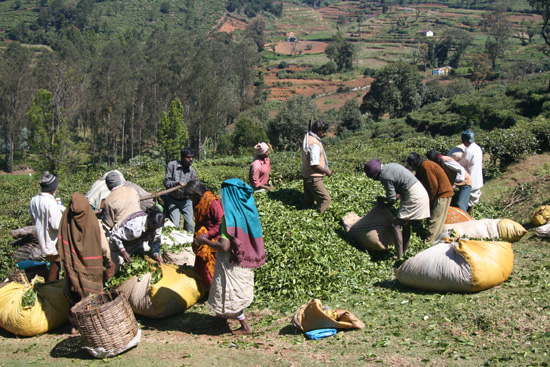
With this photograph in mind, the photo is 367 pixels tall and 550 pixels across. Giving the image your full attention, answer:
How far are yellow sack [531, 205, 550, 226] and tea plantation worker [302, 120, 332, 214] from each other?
10.9 feet

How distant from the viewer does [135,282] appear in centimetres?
553

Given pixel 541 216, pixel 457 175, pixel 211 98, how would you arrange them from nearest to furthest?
1. pixel 541 216
2. pixel 457 175
3. pixel 211 98

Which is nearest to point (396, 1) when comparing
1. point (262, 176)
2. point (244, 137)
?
point (244, 137)

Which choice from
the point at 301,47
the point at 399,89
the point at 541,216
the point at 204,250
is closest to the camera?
the point at 204,250

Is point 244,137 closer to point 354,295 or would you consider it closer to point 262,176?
point 262,176

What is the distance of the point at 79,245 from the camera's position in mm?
4980

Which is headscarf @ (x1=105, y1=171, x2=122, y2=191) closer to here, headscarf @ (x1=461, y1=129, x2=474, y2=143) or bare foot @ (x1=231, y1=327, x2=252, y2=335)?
bare foot @ (x1=231, y1=327, x2=252, y2=335)

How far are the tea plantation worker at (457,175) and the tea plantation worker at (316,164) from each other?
1822 millimetres

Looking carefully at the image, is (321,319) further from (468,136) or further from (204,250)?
(468,136)

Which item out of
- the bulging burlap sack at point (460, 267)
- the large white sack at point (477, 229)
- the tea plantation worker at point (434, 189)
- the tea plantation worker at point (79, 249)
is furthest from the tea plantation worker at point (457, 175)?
the tea plantation worker at point (79, 249)

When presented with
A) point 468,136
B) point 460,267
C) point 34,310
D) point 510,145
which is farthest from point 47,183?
point 510,145

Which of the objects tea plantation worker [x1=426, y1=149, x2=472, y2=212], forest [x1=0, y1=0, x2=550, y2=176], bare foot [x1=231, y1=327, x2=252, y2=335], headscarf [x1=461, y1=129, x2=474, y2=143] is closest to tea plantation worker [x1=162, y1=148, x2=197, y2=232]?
bare foot [x1=231, y1=327, x2=252, y2=335]

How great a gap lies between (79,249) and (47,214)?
33.5 inches

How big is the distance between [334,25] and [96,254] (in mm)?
147620
